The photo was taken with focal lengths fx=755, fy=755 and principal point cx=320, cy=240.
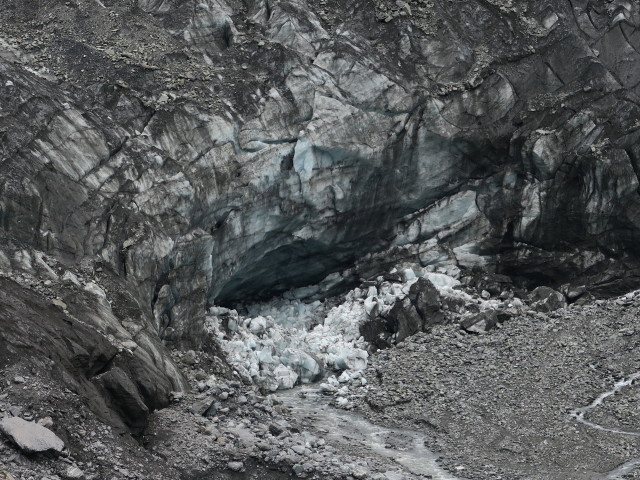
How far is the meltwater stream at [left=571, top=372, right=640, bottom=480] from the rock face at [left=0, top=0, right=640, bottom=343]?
1049 centimetres

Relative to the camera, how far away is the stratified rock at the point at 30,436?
14.8m

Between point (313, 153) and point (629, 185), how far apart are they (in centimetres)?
1527

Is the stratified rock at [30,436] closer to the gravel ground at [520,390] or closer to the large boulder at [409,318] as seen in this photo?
the gravel ground at [520,390]

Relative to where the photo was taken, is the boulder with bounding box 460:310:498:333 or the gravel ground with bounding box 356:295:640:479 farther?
the boulder with bounding box 460:310:498:333

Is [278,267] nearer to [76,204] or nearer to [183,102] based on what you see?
[183,102]

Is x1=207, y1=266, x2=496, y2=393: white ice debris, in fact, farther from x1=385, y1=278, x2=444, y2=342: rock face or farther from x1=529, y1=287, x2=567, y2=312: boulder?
x1=529, y1=287, x2=567, y2=312: boulder

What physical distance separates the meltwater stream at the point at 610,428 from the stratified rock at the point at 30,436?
1412cm

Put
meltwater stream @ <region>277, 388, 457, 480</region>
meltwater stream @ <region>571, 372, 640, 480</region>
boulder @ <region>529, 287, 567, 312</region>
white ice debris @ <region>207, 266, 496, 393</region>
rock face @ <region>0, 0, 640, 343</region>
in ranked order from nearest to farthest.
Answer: meltwater stream @ <region>571, 372, 640, 480</region> → meltwater stream @ <region>277, 388, 457, 480</region> → white ice debris @ <region>207, 266, 496, 393</region> → rock face @ <region>0, 0, 640, 343</region> → boulder @ <region>529, 287, 567, 312</region>

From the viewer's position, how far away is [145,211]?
1125 inches

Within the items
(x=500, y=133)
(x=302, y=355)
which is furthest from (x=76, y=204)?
(x=500, y=133)

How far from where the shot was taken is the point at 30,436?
15023mm

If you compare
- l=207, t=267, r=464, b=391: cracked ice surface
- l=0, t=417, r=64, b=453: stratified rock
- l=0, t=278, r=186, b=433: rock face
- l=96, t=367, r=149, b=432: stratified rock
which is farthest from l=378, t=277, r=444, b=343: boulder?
l=0, t=417, r=64, b=453: stratified rock

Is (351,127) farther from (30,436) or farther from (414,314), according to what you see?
(30,436)

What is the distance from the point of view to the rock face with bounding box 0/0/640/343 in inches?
1250
